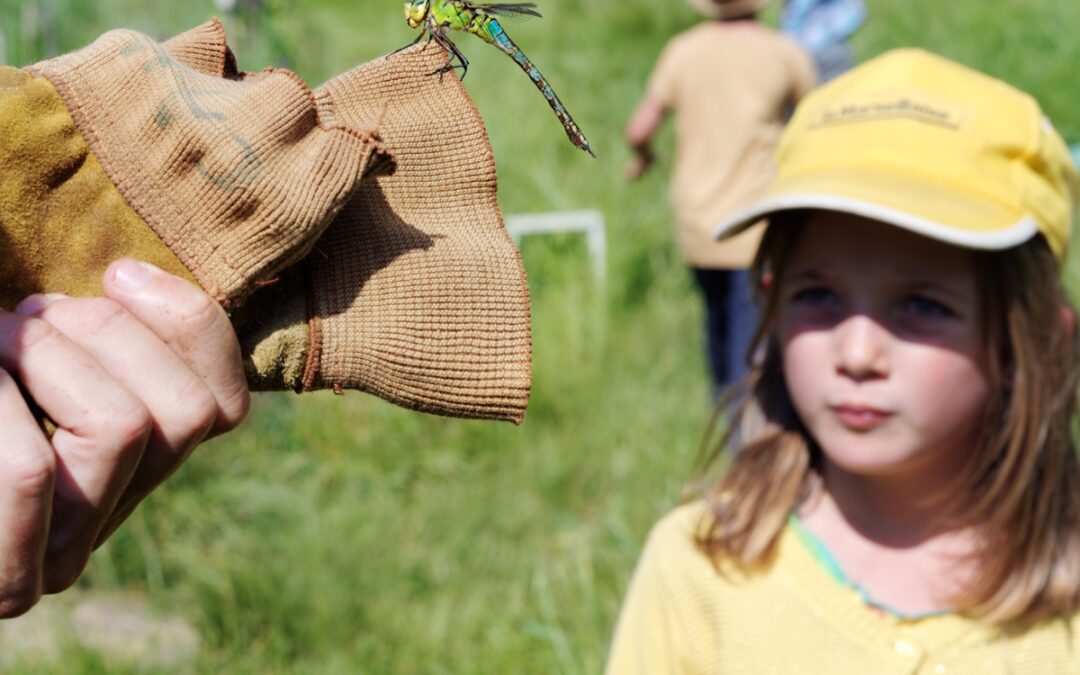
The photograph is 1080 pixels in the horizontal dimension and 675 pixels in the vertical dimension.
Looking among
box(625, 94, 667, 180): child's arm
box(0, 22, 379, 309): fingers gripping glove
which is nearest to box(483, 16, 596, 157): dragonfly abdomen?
box(0, 22, 379, 309): fingers gripping glove

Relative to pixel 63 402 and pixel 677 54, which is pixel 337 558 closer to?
pixel 677 54

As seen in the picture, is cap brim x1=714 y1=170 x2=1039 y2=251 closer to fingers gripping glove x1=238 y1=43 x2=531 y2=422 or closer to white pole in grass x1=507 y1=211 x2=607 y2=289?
fingers gripping glove x1=238 y1=43 x2=531 y2=422

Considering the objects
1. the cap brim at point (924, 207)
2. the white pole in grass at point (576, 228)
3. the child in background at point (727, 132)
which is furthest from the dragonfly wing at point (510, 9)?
the white pole in grass at point (576, 228)

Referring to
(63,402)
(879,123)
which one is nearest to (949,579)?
(879,123)

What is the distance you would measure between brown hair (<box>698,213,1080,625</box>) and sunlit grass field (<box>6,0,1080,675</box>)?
0.81 metres

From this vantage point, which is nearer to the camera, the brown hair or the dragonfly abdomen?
the dragonfly abdomen

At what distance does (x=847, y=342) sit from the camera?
1.46 metres

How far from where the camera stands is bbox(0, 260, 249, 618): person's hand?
64cm

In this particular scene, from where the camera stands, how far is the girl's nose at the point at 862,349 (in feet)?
4.69

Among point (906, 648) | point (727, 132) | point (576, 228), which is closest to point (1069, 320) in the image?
point (906, 648)

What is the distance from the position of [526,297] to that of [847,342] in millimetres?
774

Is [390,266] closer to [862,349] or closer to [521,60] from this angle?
[521,60]

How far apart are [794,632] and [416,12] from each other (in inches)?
37.6

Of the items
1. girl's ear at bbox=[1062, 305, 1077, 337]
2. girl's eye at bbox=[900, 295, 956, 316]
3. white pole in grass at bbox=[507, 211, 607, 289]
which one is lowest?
white pole in grass at bbox=[507, 211, 607, 289]
